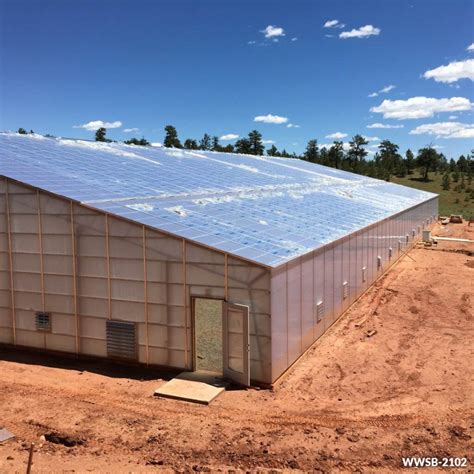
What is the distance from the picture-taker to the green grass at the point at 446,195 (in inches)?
3150

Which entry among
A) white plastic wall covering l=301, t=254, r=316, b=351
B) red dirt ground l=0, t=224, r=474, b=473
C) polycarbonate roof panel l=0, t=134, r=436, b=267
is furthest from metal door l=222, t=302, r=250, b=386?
white plastic wall covering l=301, t=254, r=316, b=351

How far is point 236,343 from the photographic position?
47.2 feet

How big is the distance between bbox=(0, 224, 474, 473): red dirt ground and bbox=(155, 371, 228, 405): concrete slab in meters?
0.26

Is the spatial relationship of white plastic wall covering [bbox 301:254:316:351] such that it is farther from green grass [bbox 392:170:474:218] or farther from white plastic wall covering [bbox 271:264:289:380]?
green grass [bbox 392:170:474:218]

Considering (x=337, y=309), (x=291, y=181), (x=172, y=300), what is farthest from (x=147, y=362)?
(x=291, y=181)

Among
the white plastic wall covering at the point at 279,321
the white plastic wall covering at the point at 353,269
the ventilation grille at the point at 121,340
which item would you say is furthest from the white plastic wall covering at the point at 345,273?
the ventilation grille at the point at 121,340

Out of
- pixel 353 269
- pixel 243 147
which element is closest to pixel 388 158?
pixel 243 147

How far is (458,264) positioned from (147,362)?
995 inches

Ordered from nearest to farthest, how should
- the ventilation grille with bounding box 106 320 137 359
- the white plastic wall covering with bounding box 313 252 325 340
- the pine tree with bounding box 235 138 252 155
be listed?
1. the ventilation grille with bounding box 106 320 137 359
2. the white plastic wall covering with bounding box 313 252 325 340
3. the pine tree with bounding box 235 138 252 155

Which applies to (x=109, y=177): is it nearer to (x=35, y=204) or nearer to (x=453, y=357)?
(x=35, y=204)

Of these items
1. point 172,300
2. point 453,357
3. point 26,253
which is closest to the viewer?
point 172,300

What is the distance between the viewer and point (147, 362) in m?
15.8

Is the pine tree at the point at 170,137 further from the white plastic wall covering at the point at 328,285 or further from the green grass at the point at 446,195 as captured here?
the white plastic wall covering at the point at 328,285

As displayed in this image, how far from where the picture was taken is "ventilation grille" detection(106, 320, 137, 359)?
625 inches
